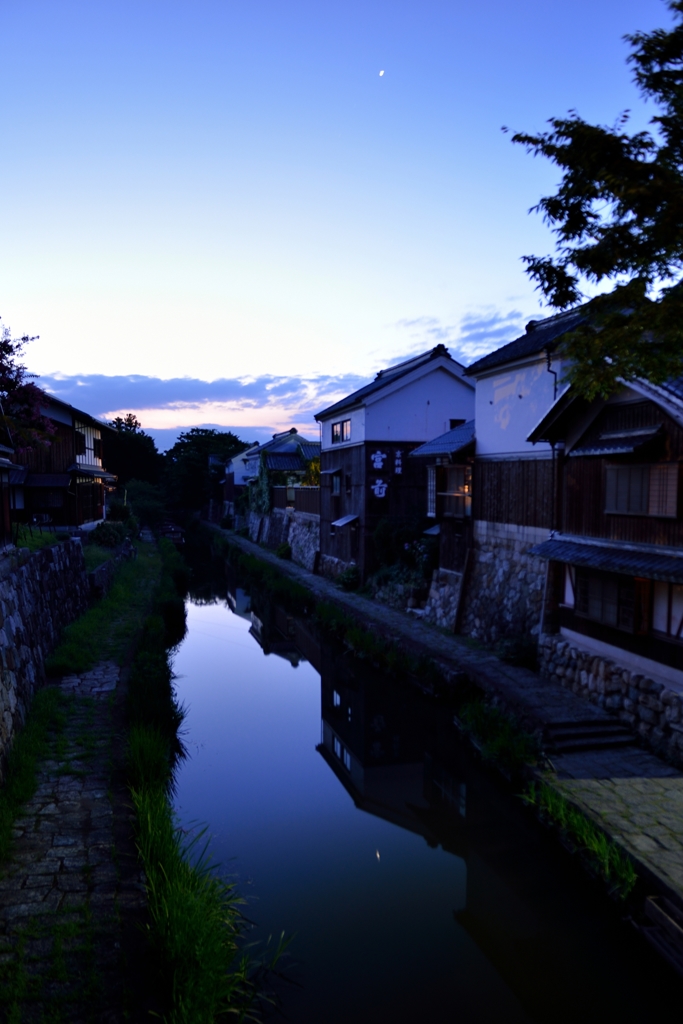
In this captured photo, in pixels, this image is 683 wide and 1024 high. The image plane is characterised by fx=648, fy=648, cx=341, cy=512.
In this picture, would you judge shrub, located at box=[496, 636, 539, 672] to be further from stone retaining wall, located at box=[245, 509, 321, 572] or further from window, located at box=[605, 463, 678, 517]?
stone retaining wall, located at box=[245, 509, 321, 572]

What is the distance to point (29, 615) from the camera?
13.7 m

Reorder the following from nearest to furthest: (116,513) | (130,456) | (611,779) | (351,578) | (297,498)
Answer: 1. (611,779)
2. (351,578)
3. (297,498)
4. (116,513)
5. (130,456)

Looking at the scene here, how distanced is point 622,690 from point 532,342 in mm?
8605

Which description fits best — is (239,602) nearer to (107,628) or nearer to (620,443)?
(107,628)

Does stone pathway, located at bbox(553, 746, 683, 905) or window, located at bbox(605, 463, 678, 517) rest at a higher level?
window, located at bbox(605, 463, 678, 517)

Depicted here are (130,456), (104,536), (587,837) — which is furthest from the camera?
(130,456)

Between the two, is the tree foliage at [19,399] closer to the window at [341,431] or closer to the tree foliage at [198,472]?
the window at [341,431]

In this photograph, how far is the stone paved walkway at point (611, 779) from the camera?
7.55 meters

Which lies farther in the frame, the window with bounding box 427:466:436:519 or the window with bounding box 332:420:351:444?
the window with bounding box 332:420:351:444

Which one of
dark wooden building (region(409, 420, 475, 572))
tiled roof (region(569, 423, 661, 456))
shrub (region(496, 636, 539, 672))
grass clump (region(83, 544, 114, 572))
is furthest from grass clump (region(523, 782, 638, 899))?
grass clump (region(83, 544, 114, 572))

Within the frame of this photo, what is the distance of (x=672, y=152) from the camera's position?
24.5 ft

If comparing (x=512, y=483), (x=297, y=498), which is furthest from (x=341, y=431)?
(x=512, y=483)

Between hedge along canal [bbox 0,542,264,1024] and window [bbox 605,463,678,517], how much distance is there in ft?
27.6

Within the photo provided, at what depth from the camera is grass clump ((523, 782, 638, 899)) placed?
24.6ft
